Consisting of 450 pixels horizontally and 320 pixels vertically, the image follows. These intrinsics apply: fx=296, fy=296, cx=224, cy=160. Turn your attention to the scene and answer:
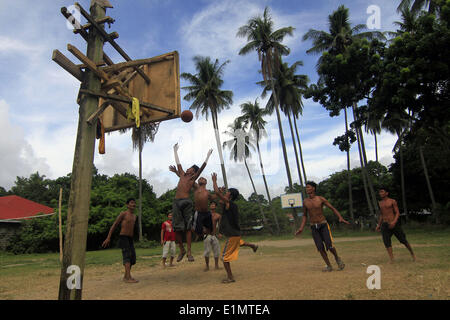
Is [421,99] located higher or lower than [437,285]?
Result: higher

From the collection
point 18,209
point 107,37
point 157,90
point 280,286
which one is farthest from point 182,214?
point 18,209

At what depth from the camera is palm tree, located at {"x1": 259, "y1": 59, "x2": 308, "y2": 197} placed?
29.9m

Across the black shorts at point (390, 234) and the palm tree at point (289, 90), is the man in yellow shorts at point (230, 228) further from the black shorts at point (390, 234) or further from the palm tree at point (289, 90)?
the palm tree at point (289, 90)

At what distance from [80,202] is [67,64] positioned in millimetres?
2516

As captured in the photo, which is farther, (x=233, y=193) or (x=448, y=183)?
(x=448, y=183)

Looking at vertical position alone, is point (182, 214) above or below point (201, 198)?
below

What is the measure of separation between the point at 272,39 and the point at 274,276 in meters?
25.6

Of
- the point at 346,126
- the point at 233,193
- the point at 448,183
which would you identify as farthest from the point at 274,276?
the point at 448,183

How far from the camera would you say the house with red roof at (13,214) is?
22.9 m

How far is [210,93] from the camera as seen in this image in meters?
30.5

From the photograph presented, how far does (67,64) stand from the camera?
534 cm

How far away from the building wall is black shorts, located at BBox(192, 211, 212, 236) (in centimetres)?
2270

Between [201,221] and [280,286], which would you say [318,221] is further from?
[201,221]
